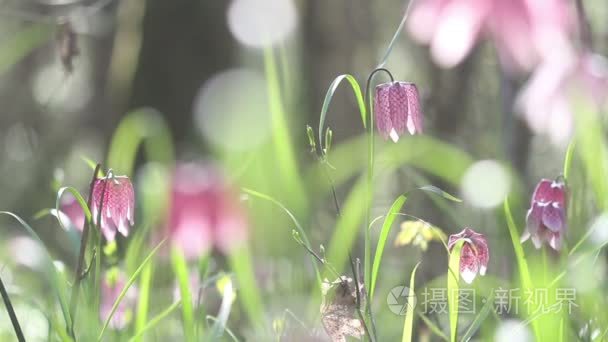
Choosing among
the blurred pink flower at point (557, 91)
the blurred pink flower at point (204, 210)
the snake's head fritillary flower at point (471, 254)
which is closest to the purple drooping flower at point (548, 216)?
the snake's head fritillary flower at point (471, 254)

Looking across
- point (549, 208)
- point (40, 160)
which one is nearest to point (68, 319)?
point (549, 208)

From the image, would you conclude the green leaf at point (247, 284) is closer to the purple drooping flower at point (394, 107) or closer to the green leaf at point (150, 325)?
the green leaf at point (150, 325)

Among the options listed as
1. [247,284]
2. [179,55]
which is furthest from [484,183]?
[179,55]

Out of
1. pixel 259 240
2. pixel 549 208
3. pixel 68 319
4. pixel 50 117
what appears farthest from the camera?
pixel 50 117

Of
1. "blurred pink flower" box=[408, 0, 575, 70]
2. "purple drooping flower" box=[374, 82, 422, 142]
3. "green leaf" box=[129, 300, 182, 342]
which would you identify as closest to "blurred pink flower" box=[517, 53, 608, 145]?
"blurred pink flower" box=[408, 0, 575, 70]

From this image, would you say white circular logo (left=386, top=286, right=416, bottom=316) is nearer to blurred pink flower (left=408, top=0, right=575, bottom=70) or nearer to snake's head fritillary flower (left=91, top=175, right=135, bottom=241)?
snake's head fritillary flower (left=91, top=175, right=135, bottom=241)

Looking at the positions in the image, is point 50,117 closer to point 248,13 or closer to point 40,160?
point 40,160
